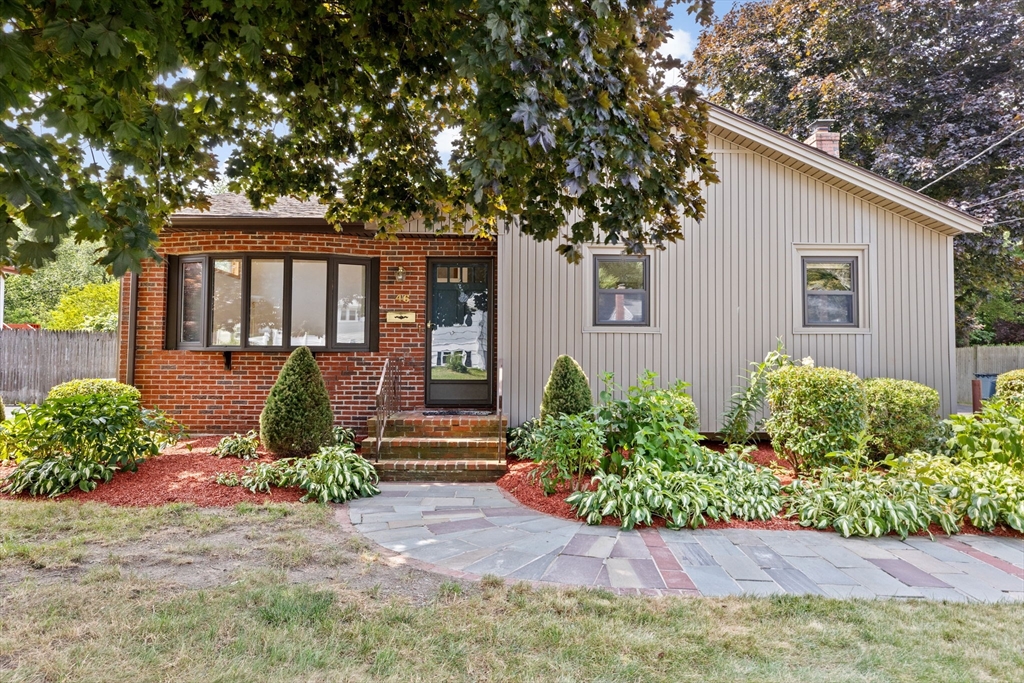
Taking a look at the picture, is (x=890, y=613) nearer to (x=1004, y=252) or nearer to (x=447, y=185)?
(x=447, y=185)

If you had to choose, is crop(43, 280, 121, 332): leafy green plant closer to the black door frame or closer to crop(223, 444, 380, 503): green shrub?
the black door frame

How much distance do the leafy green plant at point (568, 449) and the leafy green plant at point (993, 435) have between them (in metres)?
3.37

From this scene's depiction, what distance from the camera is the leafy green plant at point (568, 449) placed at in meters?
5.07

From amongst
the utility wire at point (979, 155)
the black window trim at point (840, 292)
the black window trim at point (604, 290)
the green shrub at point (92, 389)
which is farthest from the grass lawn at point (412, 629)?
the utility wire at point (979, 155)

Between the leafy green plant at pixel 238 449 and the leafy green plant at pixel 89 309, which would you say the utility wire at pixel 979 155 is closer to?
the leafy green plant at pixel 238 449

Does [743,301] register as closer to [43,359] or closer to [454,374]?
[454,374]

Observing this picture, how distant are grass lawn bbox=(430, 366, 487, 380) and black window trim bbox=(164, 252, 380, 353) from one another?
2.89 feet

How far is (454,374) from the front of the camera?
8.15 m

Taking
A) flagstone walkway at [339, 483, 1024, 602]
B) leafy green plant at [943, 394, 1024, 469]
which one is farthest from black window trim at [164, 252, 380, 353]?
leafy green plant at [943, 394, 1024, 469]

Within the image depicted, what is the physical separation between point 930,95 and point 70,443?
18363mm

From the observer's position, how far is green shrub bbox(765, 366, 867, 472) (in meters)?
5.80

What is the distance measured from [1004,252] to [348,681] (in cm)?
1755

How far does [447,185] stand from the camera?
5203mm

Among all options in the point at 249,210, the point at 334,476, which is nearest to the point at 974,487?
the point at 334,476
